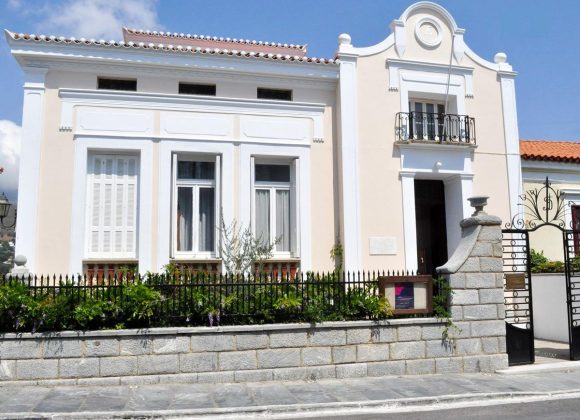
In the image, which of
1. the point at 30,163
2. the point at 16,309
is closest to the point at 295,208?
the point at 30,163

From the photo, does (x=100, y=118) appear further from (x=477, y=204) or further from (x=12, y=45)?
(x=477, y=204)

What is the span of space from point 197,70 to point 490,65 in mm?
8400

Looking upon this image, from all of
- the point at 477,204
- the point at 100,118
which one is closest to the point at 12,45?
the point at 100,118

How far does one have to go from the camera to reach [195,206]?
13.4 m

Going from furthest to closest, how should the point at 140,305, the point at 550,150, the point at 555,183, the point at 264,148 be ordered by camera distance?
the point at 550,150 → the point at 555,183 → the point at 264,148 → the point at 140,305

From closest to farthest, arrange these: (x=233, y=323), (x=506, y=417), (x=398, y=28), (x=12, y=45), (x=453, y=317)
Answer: (x=506, y=417) < (x=233, y=323) < (x=453, y=317) < (x=12, y=45) < (x=398, y=28)

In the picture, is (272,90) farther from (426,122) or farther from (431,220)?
(431,220)

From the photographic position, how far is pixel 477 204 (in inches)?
404

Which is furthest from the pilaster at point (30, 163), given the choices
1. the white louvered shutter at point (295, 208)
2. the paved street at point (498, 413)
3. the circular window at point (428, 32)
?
the circular window at point (428, 32)

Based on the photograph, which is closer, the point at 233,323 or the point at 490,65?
the point at 233,323

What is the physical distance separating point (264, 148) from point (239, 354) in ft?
20.5

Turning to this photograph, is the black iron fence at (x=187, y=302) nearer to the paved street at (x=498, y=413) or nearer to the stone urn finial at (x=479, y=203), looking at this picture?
the paved street at (x=498, y=413)

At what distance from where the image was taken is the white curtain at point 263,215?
13.7 metres

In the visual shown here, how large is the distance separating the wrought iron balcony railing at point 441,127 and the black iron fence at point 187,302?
6.33 metres
